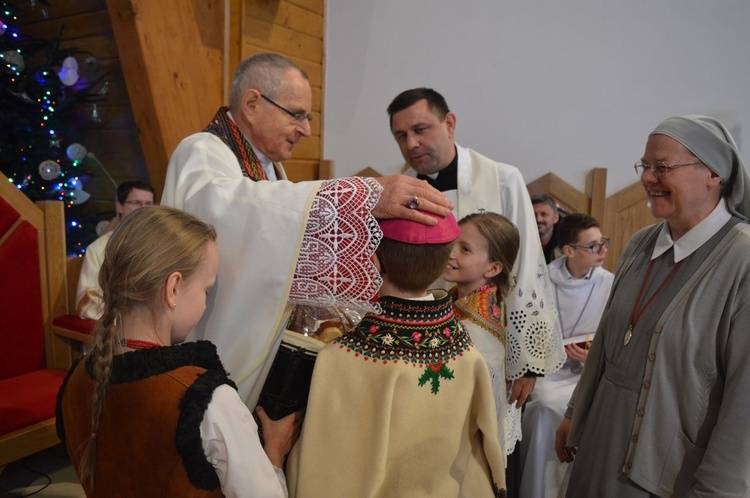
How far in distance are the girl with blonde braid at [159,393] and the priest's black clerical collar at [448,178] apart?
4.92 feet

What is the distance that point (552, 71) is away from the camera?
14.4 feet

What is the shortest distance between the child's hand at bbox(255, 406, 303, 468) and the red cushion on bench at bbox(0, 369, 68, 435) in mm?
1999

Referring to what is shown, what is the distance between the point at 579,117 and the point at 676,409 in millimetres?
3273

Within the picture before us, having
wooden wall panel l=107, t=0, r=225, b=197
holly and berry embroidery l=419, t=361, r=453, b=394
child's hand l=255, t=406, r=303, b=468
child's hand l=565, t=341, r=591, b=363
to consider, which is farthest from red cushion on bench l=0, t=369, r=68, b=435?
child's hand l=565, t=341, r=591, b=363

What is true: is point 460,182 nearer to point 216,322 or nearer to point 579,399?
point 579,399

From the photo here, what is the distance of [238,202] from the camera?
56.4 inches

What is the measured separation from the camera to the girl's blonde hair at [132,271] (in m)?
1.14

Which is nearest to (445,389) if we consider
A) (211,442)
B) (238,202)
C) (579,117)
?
(211,442)

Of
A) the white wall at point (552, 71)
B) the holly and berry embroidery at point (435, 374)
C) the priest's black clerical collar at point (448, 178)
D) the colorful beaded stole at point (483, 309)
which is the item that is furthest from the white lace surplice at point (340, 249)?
the white wall at point (552, 71)

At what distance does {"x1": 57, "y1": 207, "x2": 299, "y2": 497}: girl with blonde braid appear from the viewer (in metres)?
1.08

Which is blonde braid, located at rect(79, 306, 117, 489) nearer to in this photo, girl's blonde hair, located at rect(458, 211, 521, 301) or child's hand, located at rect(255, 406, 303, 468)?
child's hand, located at rect(255, 406, 303, 468)

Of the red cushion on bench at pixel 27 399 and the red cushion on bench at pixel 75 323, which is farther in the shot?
the red cushion on bench at pixel 75 323

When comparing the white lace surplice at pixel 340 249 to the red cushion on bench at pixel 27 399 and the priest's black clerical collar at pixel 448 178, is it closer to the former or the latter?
the priest's black clerical collar at pixel 448 178

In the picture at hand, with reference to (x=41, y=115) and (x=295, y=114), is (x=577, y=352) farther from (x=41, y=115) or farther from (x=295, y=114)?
(x=41, y=115)
